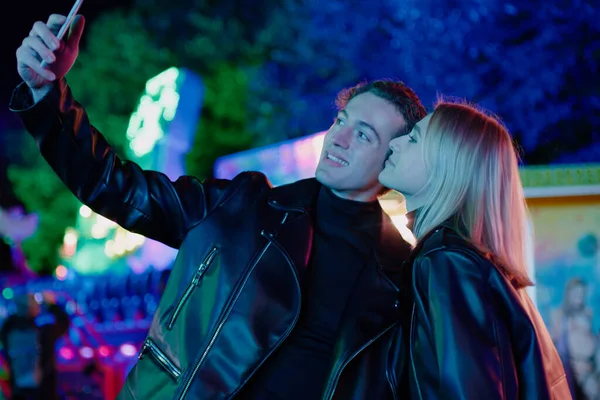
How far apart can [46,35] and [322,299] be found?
1.22 metres

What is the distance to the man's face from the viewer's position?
2.59 m

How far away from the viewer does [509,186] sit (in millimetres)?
2066

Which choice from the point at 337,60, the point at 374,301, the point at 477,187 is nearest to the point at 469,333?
the point at 477,187

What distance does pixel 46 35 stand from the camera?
1.96 m

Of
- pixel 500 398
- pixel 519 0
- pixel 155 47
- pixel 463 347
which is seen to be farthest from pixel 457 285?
pixel 155 47

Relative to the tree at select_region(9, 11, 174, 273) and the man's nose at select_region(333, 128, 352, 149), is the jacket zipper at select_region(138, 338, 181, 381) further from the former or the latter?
the tree at select_region(9, 11, 174, 273)

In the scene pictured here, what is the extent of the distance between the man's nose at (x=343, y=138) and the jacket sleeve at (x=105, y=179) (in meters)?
0.48

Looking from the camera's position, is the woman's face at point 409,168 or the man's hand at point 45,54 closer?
the man's hand at point 45,54

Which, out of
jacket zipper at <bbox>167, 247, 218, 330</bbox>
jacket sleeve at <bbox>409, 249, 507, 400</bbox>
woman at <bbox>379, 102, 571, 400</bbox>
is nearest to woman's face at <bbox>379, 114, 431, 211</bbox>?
woman at <bbox>379, 102, 571, 400</bbox>

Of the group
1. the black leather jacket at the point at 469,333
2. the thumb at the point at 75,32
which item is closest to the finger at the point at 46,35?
the thumb at the point at 75,32

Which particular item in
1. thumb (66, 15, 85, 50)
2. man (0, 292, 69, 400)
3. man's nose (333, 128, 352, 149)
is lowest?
man (0, 292, 69, 400)

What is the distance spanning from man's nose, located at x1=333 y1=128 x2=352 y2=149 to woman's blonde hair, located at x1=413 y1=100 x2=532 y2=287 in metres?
0.53

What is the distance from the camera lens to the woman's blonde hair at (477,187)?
1965 millimetres

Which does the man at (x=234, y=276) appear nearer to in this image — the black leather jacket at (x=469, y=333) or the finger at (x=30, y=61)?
the finger at (x=30, y=61)
